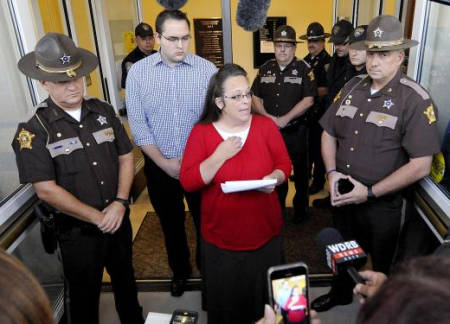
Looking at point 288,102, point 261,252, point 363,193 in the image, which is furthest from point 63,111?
point 288,102

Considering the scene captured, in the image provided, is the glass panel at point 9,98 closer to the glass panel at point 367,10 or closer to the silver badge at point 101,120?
the silver badge at point 101,120

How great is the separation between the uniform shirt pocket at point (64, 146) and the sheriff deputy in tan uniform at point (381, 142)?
1.31 metres

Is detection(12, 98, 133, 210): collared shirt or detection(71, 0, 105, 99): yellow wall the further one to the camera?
detection(71, 0, 105, 99): yellow wall

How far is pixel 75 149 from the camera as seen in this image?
1.71 m

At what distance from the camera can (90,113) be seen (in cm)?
181

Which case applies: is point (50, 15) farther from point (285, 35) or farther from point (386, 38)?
point (386, 38)

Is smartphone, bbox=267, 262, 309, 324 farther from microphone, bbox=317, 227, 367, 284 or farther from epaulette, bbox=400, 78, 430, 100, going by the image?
epaulette, bbox=400, 78, 430, 100

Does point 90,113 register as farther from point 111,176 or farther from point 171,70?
point 171,70

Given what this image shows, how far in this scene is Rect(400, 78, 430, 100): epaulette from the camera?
1772mm

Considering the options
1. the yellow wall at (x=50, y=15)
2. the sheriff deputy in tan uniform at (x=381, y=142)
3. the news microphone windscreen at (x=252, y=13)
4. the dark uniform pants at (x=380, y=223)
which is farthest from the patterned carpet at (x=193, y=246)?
the yellow wall at (x=50, y=15)

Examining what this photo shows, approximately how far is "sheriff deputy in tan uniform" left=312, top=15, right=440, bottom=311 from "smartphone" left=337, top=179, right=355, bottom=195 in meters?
0.02

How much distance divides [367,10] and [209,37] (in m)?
2.60

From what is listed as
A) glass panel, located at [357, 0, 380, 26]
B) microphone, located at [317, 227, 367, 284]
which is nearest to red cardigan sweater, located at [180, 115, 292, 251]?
microphone, located at [317, 227, 367, 284]

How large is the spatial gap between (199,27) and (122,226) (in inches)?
172
